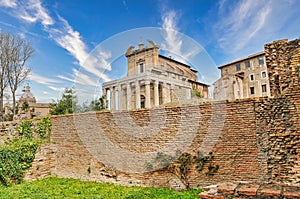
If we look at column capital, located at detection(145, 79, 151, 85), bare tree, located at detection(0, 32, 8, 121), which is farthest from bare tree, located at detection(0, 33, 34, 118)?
column capital, located at detection(145, 79, 151, 85)

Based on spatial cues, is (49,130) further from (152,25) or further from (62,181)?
(152,25)

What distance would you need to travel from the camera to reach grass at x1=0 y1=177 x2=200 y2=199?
5516 millimetres

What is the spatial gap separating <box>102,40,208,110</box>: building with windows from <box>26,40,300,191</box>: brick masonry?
30.0 feet

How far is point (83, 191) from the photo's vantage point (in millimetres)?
6246

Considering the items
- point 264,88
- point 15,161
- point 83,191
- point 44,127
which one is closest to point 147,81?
point 44,127

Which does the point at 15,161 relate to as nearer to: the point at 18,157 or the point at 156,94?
the point at 18,157

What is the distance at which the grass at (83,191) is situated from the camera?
18.1 ft

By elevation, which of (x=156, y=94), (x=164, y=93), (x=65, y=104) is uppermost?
(x=164, y=93)

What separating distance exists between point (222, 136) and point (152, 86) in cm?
1347

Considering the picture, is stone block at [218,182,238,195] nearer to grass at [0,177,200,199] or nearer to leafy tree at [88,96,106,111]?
grass at [0,177,200,199]

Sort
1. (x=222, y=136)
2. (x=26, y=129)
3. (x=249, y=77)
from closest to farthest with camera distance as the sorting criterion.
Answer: (x=222, y=136) < (x=26, y=129) < (x=249, y=77)

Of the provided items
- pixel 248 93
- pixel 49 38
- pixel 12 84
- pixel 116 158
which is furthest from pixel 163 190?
pixel 248 93

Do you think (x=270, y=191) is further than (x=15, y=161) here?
No

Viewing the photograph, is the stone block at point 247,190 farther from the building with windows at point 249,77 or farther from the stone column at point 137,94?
the building with windows at point 249,77
